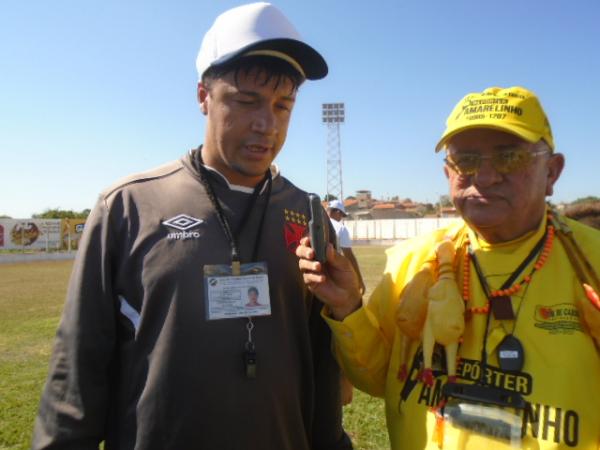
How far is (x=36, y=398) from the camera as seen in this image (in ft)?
17.9

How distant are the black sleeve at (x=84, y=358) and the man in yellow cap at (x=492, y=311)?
2.46 ft

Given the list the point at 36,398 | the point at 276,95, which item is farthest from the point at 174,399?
the point at 36,398

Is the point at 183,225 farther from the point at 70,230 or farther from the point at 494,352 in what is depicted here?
the point at 70,230

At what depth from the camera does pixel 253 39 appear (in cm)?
183

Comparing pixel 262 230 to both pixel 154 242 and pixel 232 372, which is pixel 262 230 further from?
pixel 232 372

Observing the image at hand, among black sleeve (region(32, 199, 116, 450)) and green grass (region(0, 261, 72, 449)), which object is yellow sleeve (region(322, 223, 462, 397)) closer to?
black sleeve (region(32, 199, 116, 450))

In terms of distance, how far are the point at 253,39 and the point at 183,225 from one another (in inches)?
29.6

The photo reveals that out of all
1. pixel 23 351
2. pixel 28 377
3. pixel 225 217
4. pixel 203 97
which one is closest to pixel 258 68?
pixel 203 97

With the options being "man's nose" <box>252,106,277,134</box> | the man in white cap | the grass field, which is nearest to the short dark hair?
the man in white cap

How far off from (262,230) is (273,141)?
36cm

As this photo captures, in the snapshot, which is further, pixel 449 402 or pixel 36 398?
pixel 36 398

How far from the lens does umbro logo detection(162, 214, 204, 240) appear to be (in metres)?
1.83

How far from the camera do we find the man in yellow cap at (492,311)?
1774mm

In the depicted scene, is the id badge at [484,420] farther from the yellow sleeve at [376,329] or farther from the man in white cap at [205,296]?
the man in white cap at [205,296]
